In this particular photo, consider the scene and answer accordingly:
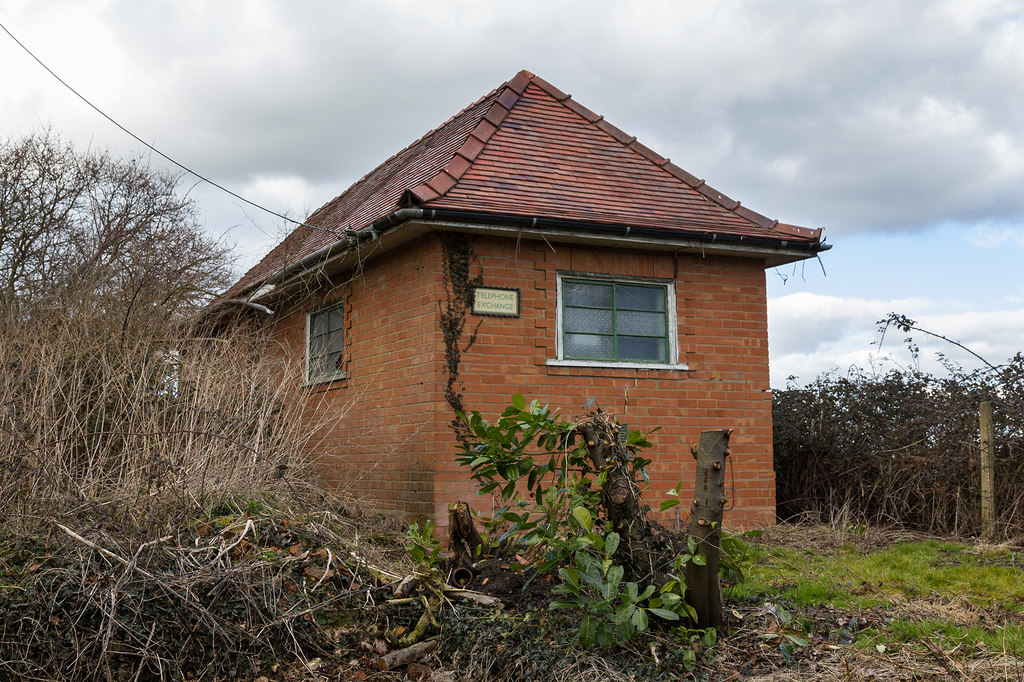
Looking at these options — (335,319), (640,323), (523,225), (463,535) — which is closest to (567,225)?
(523,225)

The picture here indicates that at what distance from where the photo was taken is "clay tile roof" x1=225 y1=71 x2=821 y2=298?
32.0 ft

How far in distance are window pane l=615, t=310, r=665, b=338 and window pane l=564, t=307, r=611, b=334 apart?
0.14 m

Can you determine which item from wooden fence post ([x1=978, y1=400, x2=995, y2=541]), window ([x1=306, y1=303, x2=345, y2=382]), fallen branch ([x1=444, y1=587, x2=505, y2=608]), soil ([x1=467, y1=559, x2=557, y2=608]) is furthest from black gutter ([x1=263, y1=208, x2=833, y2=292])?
fallen branch ([x1=444, y1=587, x2=505, y2=608])

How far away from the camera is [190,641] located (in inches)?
207

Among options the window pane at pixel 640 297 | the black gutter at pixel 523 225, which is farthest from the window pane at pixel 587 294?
the black gutter at pixel 523 225

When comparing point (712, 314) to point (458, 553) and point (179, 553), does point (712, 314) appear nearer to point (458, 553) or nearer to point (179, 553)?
point (458, 553)

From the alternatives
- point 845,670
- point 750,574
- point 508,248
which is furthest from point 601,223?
point 845,670

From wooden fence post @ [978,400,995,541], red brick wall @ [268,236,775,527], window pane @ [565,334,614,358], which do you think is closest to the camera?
red brick wall @ [268,236,775,527]

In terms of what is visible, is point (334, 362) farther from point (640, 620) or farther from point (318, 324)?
point (640, 620)

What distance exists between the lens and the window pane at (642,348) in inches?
401

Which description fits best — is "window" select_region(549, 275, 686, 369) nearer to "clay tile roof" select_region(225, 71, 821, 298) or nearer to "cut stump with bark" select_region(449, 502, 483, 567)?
"clay tile roof" select_region(225, 71, 821, 298)

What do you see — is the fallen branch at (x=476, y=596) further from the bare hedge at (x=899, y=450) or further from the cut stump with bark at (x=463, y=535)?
the bare hedge at (x=899, y=450)

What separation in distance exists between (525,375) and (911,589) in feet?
13.6

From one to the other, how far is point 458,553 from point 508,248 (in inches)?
166
